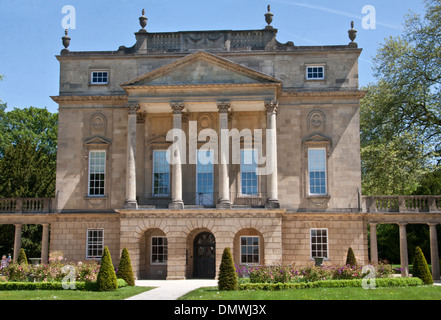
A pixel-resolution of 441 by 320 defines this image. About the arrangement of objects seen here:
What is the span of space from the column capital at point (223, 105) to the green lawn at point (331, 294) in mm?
14334

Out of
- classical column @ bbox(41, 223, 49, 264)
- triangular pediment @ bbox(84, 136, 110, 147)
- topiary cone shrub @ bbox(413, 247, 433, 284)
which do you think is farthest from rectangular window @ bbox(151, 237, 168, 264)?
topiary cone shrub @ bbox(413, 247, 433, 284)

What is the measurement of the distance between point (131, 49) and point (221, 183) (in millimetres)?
12279

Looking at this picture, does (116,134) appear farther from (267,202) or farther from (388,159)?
(388,159)

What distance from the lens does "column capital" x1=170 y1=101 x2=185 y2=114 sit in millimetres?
39750

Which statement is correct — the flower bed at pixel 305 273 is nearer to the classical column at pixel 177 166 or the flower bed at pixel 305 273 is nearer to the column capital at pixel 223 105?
the classical column at pixel 177 166

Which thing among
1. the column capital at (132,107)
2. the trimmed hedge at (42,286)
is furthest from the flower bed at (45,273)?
the column capital at (132,107)

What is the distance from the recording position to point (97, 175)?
1673 inches

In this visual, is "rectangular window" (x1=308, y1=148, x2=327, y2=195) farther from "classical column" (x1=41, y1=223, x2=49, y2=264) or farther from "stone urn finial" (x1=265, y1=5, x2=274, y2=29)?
"classical column" (x1=41, y1=223, x2=49, y2=264)

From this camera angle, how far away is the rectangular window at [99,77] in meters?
43.3

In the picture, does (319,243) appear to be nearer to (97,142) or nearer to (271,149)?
(271,149)

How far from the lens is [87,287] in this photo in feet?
97.7

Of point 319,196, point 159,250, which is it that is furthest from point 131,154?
point 319,196

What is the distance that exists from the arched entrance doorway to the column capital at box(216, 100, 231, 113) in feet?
28.6
